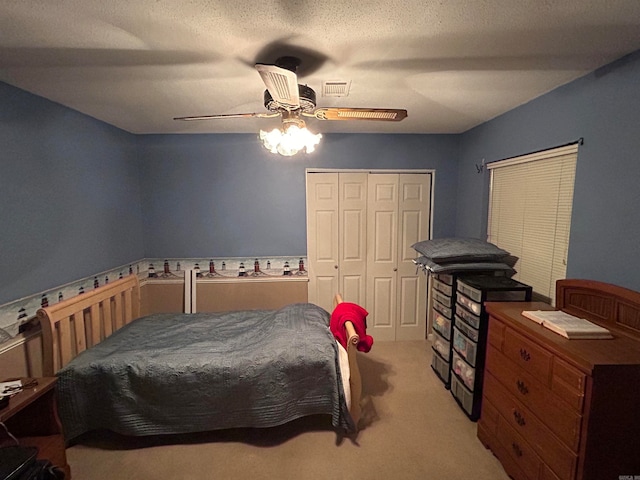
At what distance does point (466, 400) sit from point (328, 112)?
2482 millimetres

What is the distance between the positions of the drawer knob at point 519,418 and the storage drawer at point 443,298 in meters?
1.03

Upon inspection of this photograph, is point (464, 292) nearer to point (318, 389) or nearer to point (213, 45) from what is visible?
point (318, 389)

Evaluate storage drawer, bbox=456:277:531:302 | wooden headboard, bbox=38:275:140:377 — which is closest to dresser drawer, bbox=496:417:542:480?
storage drawer, bbox=456:277:531:302

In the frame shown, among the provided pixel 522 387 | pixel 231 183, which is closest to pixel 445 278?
pixel 522 387

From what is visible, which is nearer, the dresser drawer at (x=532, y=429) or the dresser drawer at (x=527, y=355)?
Answer: the dresser drawer at (x=532, y=429)

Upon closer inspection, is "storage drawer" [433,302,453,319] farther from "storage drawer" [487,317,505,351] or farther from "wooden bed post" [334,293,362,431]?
"wooden bed post" [334,293,362,431]

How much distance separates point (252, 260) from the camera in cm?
368

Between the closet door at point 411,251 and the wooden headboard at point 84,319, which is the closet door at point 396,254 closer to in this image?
the closet door at point 411,251

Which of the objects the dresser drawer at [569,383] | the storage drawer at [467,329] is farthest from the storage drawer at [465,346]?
the dresser drawer at [569,383]

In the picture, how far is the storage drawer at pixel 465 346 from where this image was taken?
2.34 meters

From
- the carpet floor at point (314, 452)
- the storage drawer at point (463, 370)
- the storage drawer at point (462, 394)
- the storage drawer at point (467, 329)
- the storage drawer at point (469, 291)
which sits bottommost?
the carpet floor at point (314, 452)

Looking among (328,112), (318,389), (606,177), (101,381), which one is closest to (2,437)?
(101,381)

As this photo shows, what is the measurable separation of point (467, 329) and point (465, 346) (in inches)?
6.0

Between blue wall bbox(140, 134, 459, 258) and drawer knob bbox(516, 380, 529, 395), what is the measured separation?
2264mm
